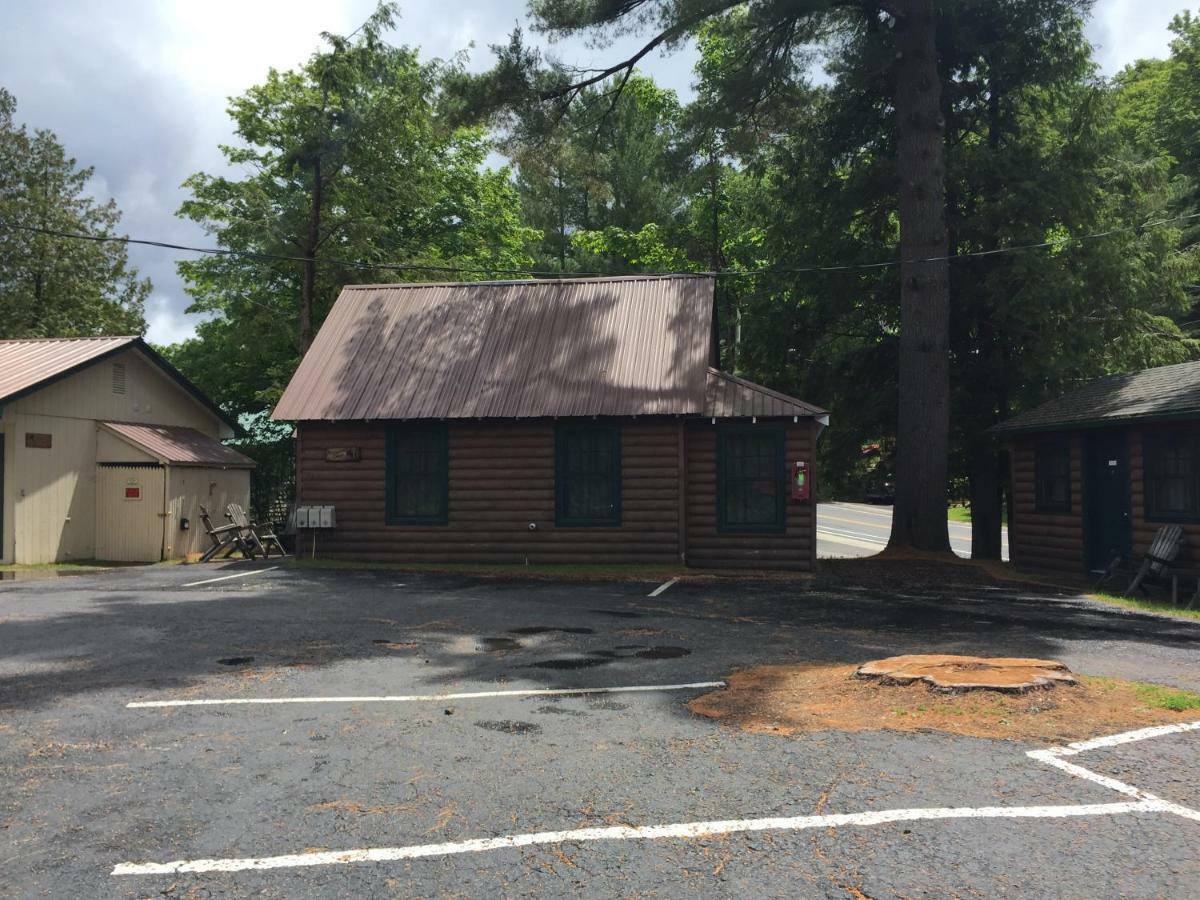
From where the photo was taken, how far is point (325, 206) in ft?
97.4

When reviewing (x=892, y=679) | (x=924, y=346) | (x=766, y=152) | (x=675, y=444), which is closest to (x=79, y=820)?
(x=892, y=679)

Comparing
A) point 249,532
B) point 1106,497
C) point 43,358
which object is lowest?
point 249,532

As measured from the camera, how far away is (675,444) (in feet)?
58.1

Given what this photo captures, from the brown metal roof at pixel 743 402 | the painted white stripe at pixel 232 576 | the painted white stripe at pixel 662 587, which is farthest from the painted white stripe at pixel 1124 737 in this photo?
the painted white stripe at pixel 232 576

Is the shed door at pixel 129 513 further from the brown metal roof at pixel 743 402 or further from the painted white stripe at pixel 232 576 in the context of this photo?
the brown metal roof at pixel 743 402

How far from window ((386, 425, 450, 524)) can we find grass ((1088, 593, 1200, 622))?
464 inches

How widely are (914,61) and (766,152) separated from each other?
5.86m

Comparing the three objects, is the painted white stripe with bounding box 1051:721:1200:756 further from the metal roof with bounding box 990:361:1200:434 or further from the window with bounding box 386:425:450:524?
the window with bounding box 386:425:450:524

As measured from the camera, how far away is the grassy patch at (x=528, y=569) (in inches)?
671

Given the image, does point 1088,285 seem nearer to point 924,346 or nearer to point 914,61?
point 924,346

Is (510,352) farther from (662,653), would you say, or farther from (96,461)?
(662,653)

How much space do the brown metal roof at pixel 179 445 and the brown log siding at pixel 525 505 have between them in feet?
15.1

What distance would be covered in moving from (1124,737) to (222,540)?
2139 centimetres

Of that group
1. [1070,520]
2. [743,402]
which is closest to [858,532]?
[1070,520]
